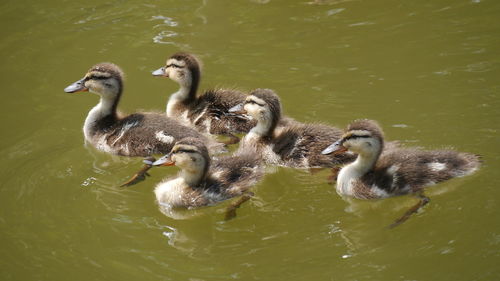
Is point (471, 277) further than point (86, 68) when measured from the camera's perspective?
No

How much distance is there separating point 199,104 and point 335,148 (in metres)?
1.95

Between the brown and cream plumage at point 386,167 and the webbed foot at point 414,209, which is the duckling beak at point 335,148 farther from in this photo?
the webbed foot at point 414,209

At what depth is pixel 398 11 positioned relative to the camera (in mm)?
9227

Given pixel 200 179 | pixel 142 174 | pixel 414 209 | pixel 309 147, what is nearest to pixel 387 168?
pixel 414 209

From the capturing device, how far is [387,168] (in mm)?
5723

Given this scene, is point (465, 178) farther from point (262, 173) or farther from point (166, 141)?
point (166, 141)

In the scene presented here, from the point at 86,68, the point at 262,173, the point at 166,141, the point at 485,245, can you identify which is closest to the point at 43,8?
the point at 86,68

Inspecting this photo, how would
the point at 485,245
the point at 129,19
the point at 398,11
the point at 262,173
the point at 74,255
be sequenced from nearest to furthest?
the point at 485,245
the point at 74,255
the point at 262,173
the point at 398,11
the point at 129,19

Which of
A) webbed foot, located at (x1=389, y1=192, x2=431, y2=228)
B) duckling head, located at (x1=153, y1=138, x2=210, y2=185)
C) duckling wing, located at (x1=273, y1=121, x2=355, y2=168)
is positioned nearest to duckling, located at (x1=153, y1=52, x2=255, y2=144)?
duckling wing, located at (x1=273, y1=121, x2=355, y2=168)

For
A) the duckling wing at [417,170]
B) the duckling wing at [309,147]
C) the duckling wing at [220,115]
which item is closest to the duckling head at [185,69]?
the duckling wing at [220,115]

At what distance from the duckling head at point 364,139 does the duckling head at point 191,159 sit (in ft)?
3.74

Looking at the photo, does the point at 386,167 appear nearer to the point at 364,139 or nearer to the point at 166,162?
the point at 364,139

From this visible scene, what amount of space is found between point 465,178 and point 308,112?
1.94 metres

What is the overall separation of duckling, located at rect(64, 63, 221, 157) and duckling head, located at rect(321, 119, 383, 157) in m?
1.40
